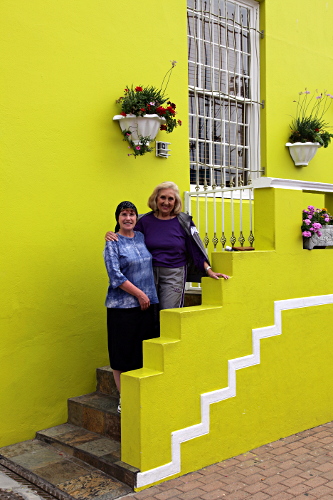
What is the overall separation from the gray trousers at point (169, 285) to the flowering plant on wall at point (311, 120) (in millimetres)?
3612

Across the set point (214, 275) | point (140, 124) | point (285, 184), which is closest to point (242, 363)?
point (214, 275)

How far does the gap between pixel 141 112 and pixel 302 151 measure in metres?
2.94

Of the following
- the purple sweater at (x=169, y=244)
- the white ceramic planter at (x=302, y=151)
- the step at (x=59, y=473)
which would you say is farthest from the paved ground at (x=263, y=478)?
the white ceramic planter at (x=302, y=151)

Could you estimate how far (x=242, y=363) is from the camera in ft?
15.4

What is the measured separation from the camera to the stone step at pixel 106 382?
5.14 metres

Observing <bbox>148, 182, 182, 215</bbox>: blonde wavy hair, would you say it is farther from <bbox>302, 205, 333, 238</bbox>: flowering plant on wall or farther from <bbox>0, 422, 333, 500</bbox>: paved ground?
<bbox>0, 422, 333, 500</bbox>: paved ground

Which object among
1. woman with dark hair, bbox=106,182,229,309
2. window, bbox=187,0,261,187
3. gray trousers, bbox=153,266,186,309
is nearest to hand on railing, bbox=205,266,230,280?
woman with dark hair, bbox=106,182,229,309

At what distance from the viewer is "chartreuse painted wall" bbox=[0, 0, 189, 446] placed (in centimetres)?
474

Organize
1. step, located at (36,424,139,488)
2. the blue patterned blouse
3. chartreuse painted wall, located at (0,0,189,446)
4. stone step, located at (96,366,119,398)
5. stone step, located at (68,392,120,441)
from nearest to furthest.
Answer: step, located at (36,424,139,488) → the blue patterned blouse → stone step, located at (68,392,120,441) → chartreuse painted wall, located at (0,0,189,446) → stone step, located at (96,366,119,398)

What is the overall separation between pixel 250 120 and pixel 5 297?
417 centimetres

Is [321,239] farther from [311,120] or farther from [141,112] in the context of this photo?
[311,120]

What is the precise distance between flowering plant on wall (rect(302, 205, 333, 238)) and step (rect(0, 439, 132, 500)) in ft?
9.24

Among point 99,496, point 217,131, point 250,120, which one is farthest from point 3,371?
point 250,120

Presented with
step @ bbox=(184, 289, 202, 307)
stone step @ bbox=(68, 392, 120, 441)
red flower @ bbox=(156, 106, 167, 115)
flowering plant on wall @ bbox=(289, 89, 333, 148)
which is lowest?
stone step @ bbox=(68, 392, 120, 441)
